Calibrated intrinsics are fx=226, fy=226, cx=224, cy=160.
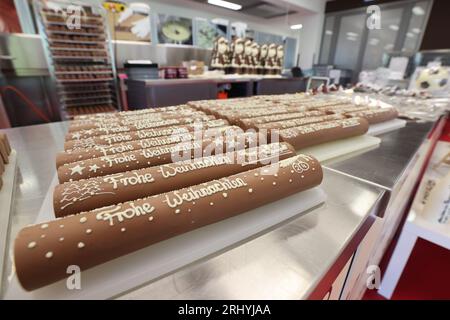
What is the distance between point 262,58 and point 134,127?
3594 millimetres

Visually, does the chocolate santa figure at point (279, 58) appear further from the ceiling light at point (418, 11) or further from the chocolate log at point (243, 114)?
the chocolate log at point (243, 114)

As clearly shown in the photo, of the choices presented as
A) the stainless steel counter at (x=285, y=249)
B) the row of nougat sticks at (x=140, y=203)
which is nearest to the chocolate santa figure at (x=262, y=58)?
the stainless steel counter at (x=285, y=249)

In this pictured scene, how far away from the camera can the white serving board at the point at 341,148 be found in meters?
0.73

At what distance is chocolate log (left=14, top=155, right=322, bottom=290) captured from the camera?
0.89 ft

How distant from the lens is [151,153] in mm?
533

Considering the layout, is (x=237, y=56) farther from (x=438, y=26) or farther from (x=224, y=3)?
(x=438, y=26)

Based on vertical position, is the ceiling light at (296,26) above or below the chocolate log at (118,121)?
above

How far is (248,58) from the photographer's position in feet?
11.9

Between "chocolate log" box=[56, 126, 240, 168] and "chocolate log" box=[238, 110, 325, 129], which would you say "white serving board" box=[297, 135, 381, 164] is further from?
"chocolate log" box=[56, 126, 240, 168]

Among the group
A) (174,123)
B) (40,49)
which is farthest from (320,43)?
(174,123)

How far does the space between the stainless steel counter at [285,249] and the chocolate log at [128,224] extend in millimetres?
63

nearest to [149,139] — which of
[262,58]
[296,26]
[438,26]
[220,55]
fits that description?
[220,55]

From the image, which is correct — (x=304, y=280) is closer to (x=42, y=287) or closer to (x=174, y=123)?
(x=42, y=287)

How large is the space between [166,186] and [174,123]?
1.39 feet
